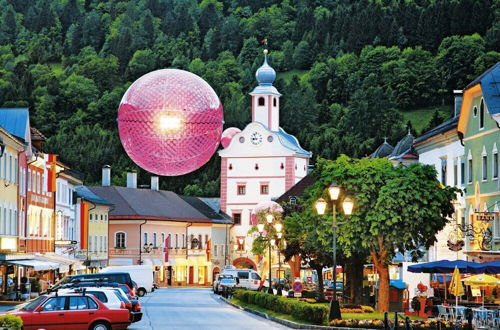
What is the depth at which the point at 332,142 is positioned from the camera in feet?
638

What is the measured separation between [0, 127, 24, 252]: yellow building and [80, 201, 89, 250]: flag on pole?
30560 mm

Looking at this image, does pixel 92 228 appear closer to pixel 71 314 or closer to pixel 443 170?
pixel 443 170

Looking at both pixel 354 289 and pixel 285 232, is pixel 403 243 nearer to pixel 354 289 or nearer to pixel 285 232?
pixel 354 289

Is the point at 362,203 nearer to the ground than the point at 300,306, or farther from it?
farther from it

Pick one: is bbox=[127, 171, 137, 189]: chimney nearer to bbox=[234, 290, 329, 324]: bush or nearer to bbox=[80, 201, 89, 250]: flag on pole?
bbox=[80, 201, 89, 250]: flag on pole

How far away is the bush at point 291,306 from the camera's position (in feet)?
130

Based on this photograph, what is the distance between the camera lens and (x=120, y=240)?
121000 mm

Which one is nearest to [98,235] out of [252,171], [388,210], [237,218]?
[252,171]

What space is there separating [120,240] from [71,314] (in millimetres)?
87762

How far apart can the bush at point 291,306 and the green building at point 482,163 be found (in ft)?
29.2

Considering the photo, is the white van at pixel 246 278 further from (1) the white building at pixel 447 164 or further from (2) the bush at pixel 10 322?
(2) the bush at pixel 10 322

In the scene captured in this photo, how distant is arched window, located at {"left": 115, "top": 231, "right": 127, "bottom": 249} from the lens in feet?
396

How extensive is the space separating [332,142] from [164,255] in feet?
246

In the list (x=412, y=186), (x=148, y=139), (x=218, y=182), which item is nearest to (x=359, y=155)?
(x=218, y=182)
